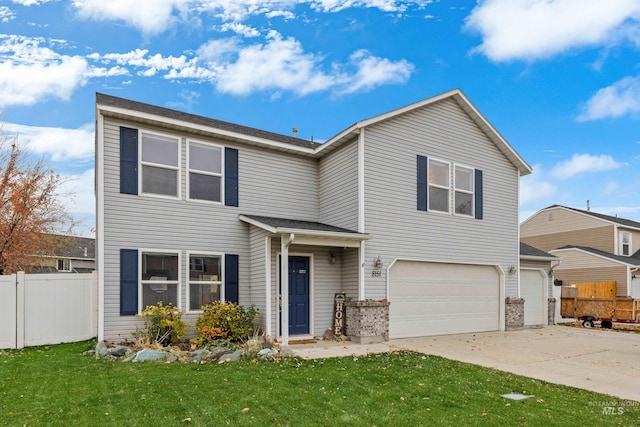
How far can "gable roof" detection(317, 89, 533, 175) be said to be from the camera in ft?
38.1

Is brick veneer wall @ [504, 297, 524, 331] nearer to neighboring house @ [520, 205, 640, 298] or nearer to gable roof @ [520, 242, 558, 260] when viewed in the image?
gable roof @ [520, 242, 558, 260]

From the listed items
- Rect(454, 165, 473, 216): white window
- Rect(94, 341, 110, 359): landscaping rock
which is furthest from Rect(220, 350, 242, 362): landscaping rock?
Rect(454, 165, 473, 216): white window

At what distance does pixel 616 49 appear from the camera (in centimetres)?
1748

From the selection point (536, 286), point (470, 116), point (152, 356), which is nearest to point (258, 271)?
point (152, 356)

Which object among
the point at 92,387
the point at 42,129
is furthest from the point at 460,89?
the point at 42,129

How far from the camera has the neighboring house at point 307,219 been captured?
10.1m

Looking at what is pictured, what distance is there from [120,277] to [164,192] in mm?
2169

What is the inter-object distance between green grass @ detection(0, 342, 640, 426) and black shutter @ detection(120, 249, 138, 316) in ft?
6.22

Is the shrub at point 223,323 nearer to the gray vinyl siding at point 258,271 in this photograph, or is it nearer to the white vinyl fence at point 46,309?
the gray vinyl siding at point 258,271

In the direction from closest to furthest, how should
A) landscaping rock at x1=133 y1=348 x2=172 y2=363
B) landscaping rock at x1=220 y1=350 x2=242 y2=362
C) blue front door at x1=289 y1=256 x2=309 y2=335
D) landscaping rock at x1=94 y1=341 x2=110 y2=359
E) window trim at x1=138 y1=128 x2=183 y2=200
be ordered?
landscaping rock at x1=133 y1=348 x2=172 y2=363
landscaping rock at x1=220 y1=350 x2=242 y2=362
landscaping rock at x1=94 y1=341 x2=110 y2=359
window trim at x1=138 y1=128 x2=183 y2=200
blue front door at x1=289 y1=256 x2=309 y2=335

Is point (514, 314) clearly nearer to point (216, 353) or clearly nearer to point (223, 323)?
point (223, 323)

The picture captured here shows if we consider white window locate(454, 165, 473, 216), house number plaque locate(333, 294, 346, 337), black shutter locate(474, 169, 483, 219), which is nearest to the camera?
house number plaque locate(333, 294, 346, 337)

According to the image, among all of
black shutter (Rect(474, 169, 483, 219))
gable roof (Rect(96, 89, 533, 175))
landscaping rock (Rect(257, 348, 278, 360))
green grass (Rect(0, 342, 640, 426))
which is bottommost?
landscaping rock (Rect(257, 348, 278, 360))

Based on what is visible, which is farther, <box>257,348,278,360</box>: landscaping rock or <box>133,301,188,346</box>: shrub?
<box>133,301,188,346</box>: shrub
